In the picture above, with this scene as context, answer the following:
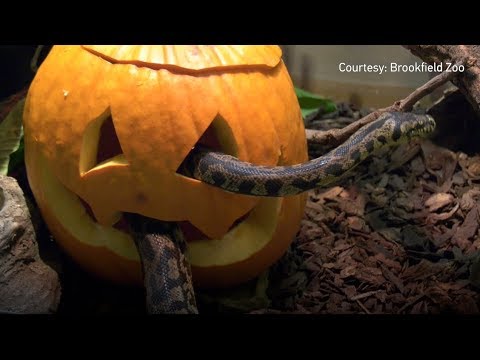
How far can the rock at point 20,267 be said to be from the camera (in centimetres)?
198

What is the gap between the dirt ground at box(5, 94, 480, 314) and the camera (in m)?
2.29

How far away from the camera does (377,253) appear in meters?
2.55

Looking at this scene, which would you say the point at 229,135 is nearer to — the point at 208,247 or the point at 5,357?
the point at 208,247

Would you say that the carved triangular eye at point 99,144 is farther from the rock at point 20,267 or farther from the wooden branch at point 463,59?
the wooden branch at point 463,59

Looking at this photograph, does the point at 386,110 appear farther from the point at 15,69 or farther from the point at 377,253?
the point at 15,69

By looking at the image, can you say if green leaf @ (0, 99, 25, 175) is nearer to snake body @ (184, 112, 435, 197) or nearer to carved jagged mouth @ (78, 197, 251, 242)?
carved jagged mouth @ (78, 197, 251, 242)

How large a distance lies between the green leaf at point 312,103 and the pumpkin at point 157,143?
3.40 feet

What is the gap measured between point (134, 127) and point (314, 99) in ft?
5.36

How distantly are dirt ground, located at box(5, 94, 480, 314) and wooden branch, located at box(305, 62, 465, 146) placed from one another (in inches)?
6.6

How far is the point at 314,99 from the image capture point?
133 inches

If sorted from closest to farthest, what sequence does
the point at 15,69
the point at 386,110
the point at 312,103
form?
the point at 386,110, the point at 15,69, the point at 312,103

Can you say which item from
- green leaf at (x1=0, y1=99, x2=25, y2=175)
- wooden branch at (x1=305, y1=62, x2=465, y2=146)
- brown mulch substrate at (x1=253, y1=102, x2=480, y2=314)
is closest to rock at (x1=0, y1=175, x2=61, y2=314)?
green leaf at (x1=0, y1=99, x2=25, y2=175)

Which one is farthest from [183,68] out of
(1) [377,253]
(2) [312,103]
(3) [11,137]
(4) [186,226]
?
(2) [312,103]

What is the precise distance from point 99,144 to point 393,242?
135cm
